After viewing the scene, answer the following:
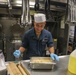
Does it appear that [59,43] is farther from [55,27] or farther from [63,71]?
[63,71]

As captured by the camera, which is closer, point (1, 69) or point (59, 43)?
point (1, 69)

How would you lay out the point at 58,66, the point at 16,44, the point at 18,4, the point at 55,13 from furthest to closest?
the point at 55,13 < the point at 16,44 < the point at 18,4 < the point at 58,66

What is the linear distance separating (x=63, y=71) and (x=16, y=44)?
1.93 meters

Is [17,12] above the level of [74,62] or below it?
above

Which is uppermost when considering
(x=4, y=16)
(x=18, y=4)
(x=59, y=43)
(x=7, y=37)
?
(x=18, y=4)

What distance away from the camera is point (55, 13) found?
329 cm

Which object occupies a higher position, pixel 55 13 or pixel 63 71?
pixel 55 13

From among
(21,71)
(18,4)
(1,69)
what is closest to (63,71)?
(21,71)

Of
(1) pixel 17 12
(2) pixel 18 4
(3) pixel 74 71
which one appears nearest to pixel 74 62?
(3) pixel 74 71

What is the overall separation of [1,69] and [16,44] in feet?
5.97

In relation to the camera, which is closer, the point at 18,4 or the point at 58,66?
the point at 58,66

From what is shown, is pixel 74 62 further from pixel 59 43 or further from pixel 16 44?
pixel 59 43

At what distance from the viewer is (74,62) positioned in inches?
42.5

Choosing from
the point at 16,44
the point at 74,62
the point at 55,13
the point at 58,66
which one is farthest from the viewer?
the point at 55,13
